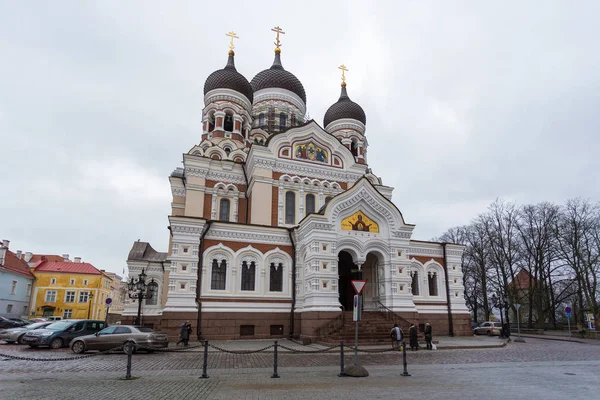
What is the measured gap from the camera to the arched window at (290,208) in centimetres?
2686

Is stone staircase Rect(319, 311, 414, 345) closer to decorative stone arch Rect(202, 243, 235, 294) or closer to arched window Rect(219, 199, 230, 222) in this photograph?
decorative stone arch Rect(202, 243, 235, 294)

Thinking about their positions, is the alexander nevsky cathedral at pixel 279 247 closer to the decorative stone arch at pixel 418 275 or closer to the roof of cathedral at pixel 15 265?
the decorative stone arch at pixel 418 275

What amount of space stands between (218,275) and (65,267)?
4422 cm

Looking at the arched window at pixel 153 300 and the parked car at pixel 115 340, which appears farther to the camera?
the arched window at pixel 153 300

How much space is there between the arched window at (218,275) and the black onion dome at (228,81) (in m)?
17.3

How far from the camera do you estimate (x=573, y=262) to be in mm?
33938

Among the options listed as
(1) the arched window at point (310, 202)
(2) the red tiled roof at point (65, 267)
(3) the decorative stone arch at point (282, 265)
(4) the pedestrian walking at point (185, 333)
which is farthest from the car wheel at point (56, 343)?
(2) the red tiled roof at point (65, 267)

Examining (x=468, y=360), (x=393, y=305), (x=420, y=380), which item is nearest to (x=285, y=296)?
(x=393, y=305)

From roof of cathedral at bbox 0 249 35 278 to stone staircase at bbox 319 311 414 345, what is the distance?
41717 millimetres

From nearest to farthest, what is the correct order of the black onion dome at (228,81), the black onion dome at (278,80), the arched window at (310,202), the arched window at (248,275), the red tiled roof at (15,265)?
the arched window at (248,275) → the arched window at (310,202) → the black onion dome at (228,81) → the black onion dome at (278,80) → the red tiled roof at (15,265)

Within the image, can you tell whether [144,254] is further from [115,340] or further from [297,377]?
[297,377]

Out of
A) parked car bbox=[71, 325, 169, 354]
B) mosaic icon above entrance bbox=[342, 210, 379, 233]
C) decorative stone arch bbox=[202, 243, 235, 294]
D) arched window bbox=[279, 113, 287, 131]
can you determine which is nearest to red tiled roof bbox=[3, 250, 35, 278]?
arched window bbox=[279, 113, 287, 131]

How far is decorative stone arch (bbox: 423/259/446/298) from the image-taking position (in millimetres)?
25297

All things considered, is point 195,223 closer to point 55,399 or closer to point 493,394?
point 55,399
